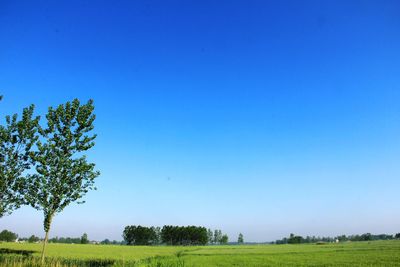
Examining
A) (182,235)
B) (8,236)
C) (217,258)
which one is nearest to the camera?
(217,258)

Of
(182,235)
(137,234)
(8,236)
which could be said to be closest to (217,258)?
(182,235)

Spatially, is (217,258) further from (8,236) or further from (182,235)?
(8,236)

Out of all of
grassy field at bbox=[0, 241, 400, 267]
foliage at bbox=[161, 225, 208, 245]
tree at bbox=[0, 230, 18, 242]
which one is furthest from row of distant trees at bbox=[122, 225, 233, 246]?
grassy field at bbox=[0, 241, 400, 267]

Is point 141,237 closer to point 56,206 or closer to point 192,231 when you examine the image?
point 192,231

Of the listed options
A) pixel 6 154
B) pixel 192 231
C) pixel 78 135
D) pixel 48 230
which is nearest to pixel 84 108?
pixel 78 135

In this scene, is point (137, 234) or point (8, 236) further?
point (137, 234)

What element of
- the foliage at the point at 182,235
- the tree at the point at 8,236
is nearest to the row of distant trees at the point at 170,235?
the foliage at the point at 182,235

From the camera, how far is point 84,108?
98.1 feet

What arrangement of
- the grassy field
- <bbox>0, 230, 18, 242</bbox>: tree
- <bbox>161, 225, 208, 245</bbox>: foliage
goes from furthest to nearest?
1. <bbox>161, 225, 208, 245</bbox>: foliage
2. <bbox>0, 230, 18, 242</bbox>: tree
3. the grassy field

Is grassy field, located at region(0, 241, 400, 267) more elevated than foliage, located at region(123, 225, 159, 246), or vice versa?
foliage, located at region(123, 225, 159, 246)

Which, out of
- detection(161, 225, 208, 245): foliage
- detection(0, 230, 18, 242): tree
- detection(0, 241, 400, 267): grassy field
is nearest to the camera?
detection(0, 241, 400, 267): grassy field

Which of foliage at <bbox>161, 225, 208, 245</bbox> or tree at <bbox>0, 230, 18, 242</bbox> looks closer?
tree at <bbox>0, 230, 18, 242</bbox>

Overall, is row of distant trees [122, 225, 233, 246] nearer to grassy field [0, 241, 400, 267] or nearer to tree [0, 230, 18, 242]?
tree [0, 230, 18, 242]

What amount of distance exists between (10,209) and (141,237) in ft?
565
